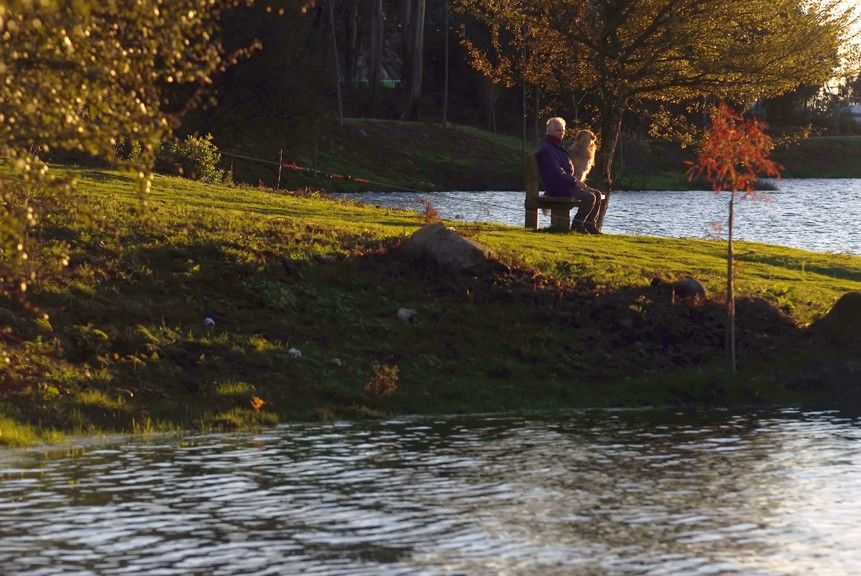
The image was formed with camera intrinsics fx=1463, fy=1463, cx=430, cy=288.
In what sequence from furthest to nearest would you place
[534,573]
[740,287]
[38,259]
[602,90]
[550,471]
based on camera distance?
[602,90], [740,287], [38,259], [550,471], [534,573]

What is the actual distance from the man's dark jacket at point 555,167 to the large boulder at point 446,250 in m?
6.04

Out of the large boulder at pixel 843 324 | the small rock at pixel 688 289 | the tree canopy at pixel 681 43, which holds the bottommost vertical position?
the large boulder at pixel 843 324

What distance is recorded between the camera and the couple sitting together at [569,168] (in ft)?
100

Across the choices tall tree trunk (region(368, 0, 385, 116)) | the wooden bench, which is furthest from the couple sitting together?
tall tree trunk (region(368, 0, 385, 116))

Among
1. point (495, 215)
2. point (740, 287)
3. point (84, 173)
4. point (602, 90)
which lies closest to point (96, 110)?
point (740, 287)

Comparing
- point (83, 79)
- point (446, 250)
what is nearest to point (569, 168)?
point (446, 250)

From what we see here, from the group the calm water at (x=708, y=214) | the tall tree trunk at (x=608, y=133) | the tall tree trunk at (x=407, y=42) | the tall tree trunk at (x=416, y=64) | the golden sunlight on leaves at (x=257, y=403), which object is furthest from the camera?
the tall tree trunk at (x=407, y=42)

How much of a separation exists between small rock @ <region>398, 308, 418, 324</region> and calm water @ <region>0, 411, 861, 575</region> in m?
4.05

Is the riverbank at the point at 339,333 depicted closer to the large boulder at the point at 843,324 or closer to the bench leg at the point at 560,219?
the large boulder at the point at 843,324

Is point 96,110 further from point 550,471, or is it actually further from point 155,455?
point 550,471

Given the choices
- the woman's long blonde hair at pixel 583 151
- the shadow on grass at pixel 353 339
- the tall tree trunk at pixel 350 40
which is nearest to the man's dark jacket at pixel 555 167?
the woman's long blonde hair at pixel 583 151

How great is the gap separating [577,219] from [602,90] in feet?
22.5

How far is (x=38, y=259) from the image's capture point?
20.3 meters

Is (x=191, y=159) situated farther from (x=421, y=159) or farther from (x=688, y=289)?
(x=421, y=159)
